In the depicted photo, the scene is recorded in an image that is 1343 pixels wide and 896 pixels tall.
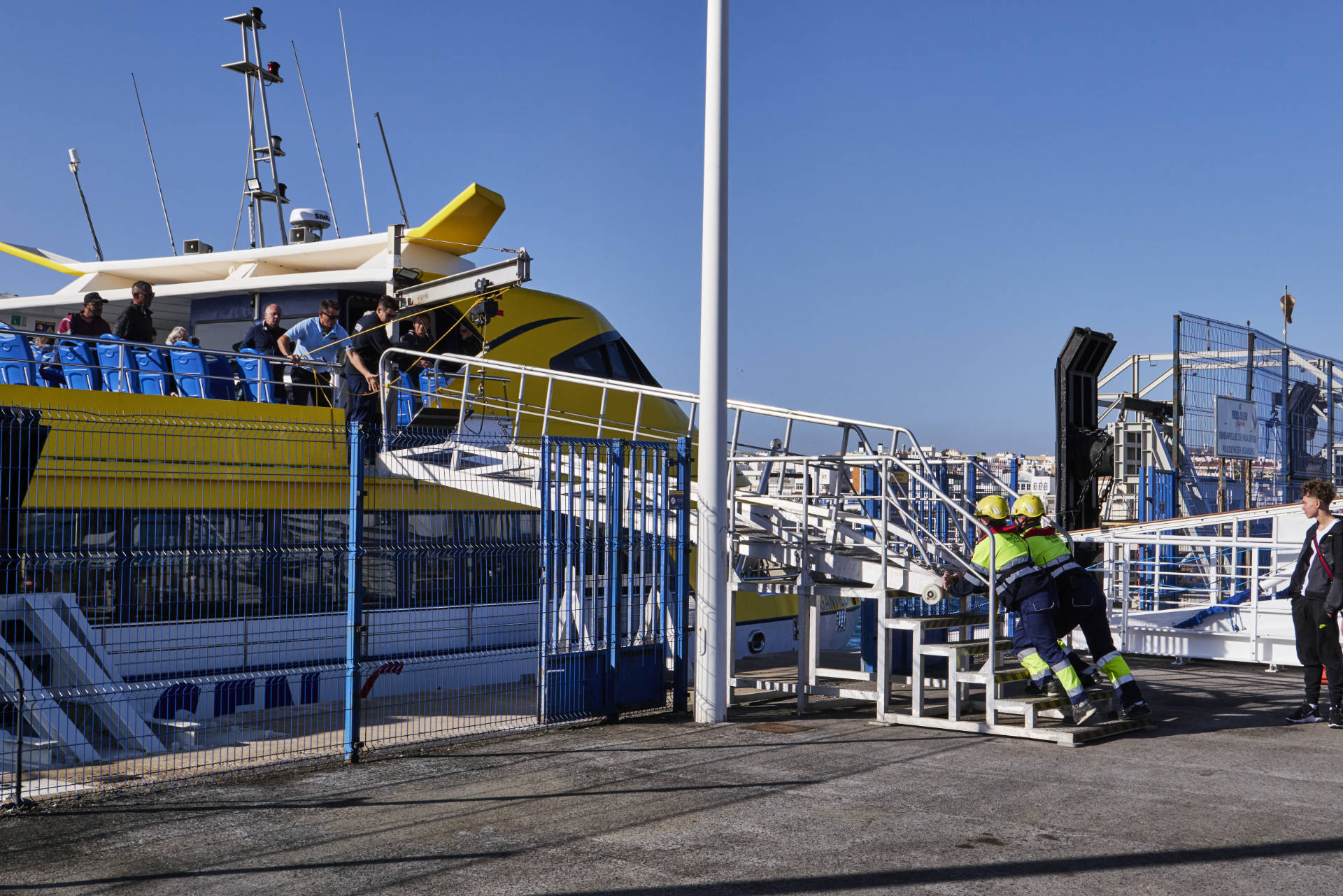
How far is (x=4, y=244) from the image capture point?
1788 centimetres

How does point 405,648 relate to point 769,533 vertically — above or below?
below

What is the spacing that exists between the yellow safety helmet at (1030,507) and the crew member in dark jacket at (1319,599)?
206 cm

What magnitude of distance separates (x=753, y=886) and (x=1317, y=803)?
3740 mm

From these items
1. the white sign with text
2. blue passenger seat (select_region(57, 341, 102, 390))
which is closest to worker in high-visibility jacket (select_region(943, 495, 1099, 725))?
blue passenger seat (select_region(57, 341, 102, 390))

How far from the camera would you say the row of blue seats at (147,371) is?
11.7 meters

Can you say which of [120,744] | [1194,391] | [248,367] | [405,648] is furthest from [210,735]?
[1194,391]

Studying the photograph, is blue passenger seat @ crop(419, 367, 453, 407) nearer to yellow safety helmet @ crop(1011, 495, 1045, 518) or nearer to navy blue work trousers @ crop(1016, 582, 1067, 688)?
yellow safety helmet @ crop(1011, 495, 1045, 518)

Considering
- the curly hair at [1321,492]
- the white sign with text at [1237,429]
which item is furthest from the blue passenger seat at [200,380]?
the white sign with text at [1237,429]

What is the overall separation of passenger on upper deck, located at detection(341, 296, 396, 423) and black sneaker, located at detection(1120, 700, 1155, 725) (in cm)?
803

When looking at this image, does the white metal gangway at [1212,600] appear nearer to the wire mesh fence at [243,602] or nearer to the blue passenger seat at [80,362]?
the wire mesh fence at [243,602]

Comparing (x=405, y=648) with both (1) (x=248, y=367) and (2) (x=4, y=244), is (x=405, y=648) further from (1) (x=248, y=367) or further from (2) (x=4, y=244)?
(2) (x=4, y=244)

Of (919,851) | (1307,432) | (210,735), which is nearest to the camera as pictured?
(919,851)

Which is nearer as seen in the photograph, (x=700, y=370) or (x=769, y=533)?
(x=700, y=370)

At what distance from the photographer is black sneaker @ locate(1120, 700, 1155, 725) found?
934 centimetres
